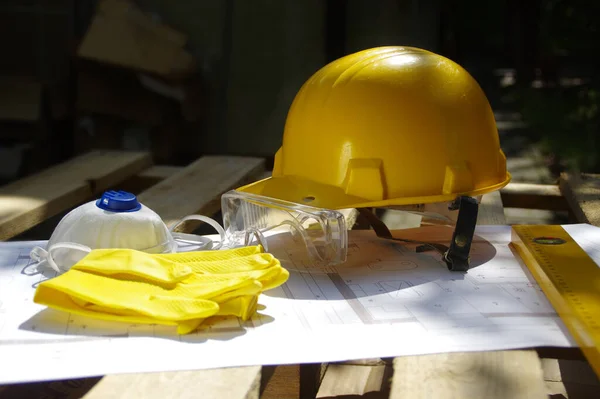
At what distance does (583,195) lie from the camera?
8.90 ft

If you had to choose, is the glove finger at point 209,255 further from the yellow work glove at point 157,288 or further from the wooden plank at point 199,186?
the wooden plank at point 199,186

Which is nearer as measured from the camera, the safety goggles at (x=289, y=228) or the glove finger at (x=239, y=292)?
the glove finger at (x=239, y=292)

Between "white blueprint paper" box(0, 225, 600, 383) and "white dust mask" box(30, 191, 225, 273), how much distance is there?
0.07 meters

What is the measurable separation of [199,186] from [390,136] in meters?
1.05

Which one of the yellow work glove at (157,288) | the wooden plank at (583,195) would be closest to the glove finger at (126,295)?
the yellow work glove at (157,288)

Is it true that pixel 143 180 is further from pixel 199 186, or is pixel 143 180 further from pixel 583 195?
pixel 583 195

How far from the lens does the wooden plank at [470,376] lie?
3.84ft

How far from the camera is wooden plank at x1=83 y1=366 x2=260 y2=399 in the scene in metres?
1.12

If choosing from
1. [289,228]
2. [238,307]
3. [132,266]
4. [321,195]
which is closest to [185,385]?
[238,307]

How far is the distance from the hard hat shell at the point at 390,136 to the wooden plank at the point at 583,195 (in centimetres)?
65

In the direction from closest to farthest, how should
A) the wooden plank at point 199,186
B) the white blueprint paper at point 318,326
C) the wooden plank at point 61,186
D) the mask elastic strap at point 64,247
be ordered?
the white blueprint paper at point 318,326
the mask elastic strap at point 64,247
the wooden plank at point 61,186
the wooden plank at point 199,186

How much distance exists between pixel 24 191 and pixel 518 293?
163cm

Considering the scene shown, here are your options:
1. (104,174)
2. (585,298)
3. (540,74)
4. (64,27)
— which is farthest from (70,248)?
(540,74)

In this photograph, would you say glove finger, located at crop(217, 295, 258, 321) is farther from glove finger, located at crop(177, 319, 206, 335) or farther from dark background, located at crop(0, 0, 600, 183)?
dark background, located at crop(0, 0, 600, 183)
